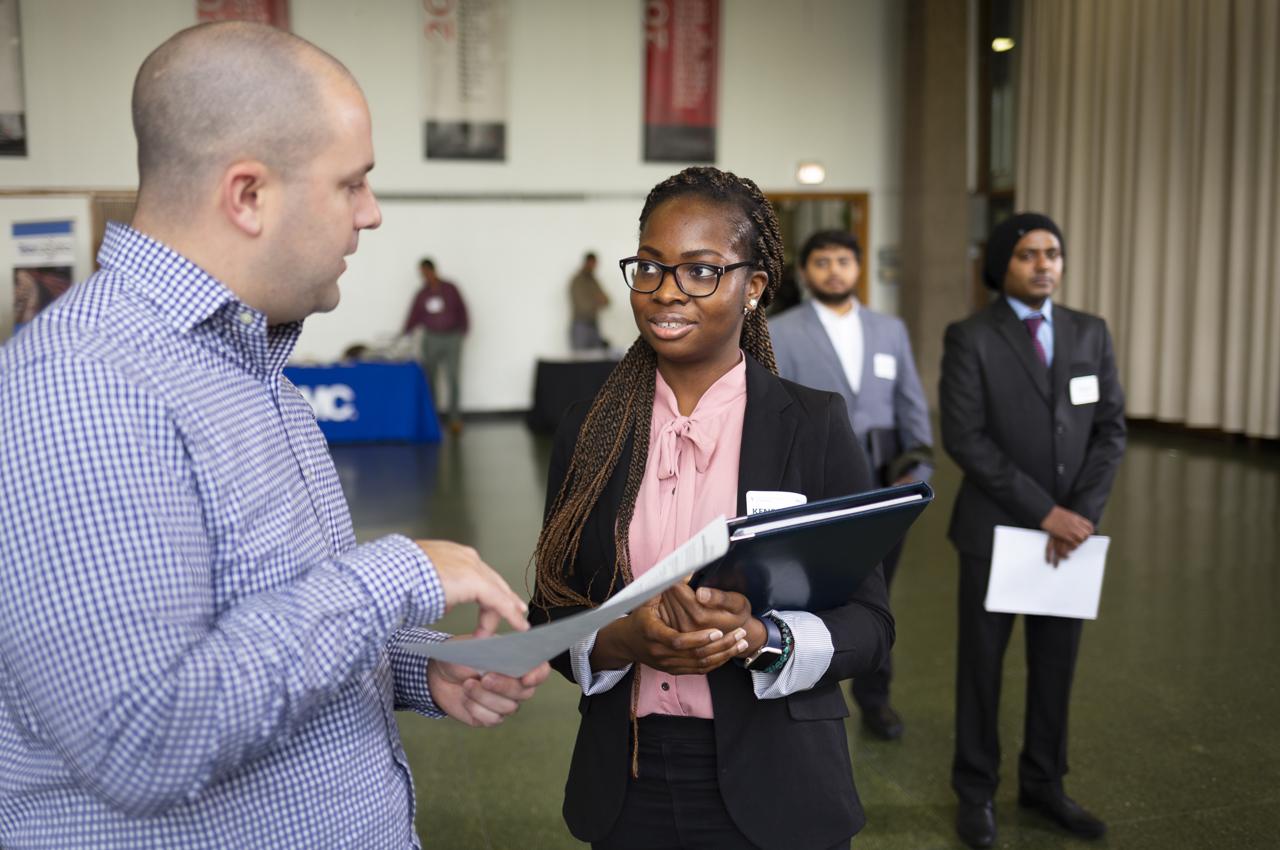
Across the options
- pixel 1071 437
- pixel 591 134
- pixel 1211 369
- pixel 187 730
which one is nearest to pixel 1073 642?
pixel 1071 437

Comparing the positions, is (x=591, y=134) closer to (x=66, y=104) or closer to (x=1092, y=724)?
(x=66, y=104)

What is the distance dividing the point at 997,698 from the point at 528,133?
36.1 feet

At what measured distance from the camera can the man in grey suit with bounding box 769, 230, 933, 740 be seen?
4043 millimetres

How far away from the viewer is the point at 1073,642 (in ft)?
10.4

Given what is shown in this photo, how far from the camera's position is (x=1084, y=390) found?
125 inches

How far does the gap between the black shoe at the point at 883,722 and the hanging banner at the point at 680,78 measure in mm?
10547

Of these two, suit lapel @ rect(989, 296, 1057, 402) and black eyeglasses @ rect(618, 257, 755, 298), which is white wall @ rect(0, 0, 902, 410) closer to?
suit lapel @ rect(989, 296, 1057, 402)

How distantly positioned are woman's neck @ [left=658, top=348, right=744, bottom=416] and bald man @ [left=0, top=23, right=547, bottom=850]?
24.1 inches

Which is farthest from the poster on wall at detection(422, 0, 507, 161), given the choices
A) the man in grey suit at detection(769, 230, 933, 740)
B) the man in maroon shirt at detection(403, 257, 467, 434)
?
the man in grey suit at detection(769, 230, 933, 740)

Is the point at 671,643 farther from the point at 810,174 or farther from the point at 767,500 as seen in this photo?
the point at 810,174

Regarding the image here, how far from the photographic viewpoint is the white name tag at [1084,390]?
3.16m

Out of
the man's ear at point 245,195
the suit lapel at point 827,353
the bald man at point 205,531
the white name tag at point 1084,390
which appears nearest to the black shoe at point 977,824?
the white name tag at point 1084,390

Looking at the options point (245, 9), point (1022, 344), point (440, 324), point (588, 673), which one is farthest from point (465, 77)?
point (588, 673)

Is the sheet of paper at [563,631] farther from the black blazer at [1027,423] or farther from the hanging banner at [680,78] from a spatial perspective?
the hanging banner at [680,78]
